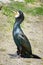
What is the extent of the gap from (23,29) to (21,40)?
12.2 ft

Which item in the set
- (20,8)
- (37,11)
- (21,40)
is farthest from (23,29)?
(21,40)

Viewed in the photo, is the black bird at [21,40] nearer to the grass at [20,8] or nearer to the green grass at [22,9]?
the grass at [20,8]

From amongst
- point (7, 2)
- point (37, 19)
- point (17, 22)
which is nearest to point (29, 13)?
point (37, 19)

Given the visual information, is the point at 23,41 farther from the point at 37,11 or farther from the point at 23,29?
the point at 37,11

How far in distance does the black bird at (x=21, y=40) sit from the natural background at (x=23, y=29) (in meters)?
0.16

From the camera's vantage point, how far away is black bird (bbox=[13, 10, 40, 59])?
8656 mm

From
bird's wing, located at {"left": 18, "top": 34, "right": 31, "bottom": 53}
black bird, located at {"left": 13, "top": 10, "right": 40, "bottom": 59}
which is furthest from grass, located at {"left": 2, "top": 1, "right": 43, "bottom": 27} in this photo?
bird's wing, located at {"left": 18, "top": 34, "right": 31, "bottom": 53}

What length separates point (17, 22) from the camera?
8.84 m

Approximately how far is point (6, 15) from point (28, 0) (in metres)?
3.14

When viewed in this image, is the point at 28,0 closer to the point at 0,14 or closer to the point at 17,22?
the point at 0,14

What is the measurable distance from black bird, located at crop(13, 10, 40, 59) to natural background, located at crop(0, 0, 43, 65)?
0.53ft

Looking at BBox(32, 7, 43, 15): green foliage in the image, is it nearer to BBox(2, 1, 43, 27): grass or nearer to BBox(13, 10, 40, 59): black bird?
BBox(2, 1, 43, 27): grass

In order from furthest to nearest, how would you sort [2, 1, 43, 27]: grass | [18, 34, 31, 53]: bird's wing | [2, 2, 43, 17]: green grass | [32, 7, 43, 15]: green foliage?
[32, 7, 43, 15]: green foliage
[2, 2, 43, 17]: green grass
[2, 1, 43, 27]: grass
[18, 34, 31, 53]: bird's wing

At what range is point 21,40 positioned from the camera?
8.65 meters
